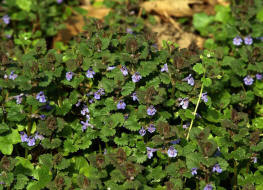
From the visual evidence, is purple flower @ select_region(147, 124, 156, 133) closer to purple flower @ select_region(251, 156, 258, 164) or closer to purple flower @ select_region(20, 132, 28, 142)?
purple flower @ select_region(251, 156, 258, 164)

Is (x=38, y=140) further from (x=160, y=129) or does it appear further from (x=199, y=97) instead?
(x=199, y=97)

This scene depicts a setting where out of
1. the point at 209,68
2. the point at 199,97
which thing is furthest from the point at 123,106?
the point at 209,68

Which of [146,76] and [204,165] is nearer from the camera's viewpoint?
[204,165]

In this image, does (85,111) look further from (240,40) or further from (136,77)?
(240,40)

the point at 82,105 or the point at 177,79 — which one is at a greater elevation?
the point at 177,79

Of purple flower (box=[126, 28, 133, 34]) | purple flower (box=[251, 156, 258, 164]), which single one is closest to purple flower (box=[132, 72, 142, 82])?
purple flower (box=[251, 156, 258, 164])

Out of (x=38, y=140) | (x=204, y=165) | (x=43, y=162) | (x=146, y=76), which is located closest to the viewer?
(x=204, y=165)

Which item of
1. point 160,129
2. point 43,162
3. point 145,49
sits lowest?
point 43,162

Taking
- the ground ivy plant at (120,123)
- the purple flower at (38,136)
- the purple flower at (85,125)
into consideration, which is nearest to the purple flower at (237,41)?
the ground ivy plant at (120,123)

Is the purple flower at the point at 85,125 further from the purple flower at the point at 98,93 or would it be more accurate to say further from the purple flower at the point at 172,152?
the purple flower at the point at 172,152
